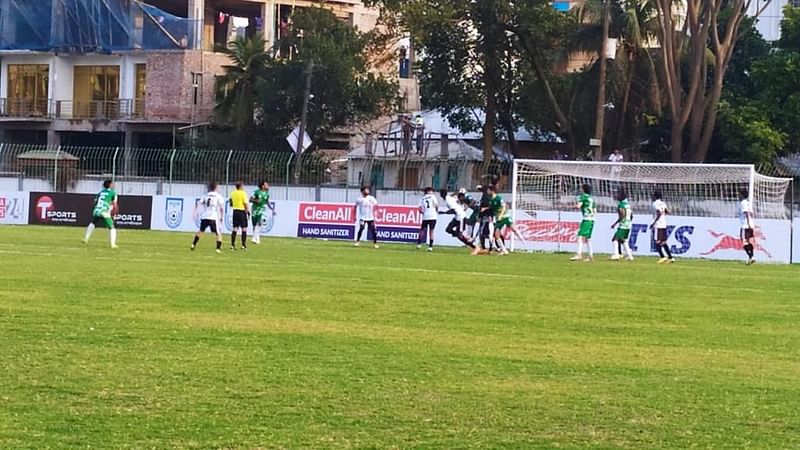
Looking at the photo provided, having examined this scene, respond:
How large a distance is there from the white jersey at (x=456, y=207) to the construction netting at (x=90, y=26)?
35882 mm

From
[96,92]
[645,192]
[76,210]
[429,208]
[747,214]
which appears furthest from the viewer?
[96,92]

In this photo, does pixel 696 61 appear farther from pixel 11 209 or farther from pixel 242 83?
pixel 242 83

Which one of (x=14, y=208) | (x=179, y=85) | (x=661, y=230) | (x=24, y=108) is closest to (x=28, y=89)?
(x=24, y=108)

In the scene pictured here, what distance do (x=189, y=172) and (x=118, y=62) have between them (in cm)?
2625

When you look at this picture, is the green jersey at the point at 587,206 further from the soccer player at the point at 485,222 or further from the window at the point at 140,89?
the window at the point at 140,89

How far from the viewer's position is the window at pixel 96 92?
2822 inches

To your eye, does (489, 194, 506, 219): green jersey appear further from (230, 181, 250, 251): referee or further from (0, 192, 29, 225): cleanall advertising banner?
(0, 192, 29, 225): cleanall advertising banner

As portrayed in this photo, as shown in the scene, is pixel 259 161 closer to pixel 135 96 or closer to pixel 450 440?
pixel 135 96

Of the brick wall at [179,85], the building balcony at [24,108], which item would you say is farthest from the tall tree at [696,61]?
the building balcony at [24,108]

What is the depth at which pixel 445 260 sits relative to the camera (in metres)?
30.3

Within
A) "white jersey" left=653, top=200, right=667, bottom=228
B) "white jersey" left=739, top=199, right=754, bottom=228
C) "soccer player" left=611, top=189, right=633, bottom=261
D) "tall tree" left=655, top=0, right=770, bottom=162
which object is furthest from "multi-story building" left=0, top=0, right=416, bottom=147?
"white jersey" left=739, top=199, right=754, bottom=228

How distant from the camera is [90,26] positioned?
70.2 meters

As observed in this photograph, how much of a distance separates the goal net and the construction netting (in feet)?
114

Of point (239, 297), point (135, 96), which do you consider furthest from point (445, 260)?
point (135, 96)
